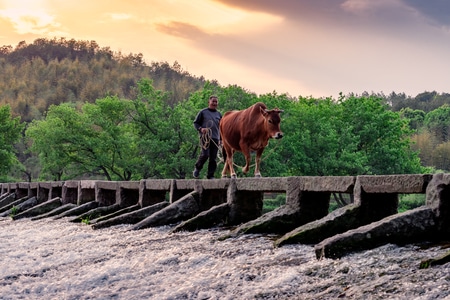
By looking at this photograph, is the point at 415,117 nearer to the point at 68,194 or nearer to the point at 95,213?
the point at 68,194

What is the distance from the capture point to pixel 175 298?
224 inches

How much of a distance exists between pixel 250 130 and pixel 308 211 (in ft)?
12.2

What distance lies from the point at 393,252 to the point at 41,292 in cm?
368

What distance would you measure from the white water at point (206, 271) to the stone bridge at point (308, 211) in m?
0.21

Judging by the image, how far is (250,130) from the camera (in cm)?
1189

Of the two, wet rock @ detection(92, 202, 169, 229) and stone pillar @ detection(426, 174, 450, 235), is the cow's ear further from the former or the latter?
stone pillar @ detection(426, 174, 450, 235)

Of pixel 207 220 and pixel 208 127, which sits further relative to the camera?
pixel 208 127

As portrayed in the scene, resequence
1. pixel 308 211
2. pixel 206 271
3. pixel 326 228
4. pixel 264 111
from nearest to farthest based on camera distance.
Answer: pixel 206 271
pixel 326 228
pixel 308 211
pixel 264 111

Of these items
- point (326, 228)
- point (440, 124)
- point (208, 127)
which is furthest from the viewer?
point (440, 124)

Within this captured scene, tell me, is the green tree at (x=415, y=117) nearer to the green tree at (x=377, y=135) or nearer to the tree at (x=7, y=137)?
the green tree at (x=377, y=135)

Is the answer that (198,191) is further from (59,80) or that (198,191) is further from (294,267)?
(59,80)

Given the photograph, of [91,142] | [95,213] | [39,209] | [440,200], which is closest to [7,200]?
[39,209]

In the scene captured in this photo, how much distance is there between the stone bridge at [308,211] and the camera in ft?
19.9

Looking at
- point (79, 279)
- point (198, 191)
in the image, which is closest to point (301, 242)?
point (79, 279)
